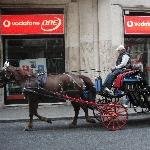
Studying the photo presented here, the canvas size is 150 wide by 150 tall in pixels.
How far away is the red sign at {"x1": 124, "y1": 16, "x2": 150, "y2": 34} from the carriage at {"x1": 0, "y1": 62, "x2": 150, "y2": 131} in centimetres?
680

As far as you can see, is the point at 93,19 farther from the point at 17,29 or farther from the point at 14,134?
the point at 14,134

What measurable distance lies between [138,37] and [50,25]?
11.7 feet

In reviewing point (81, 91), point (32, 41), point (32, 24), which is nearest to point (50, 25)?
point (32, 24)

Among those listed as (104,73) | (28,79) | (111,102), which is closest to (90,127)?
(111,102)

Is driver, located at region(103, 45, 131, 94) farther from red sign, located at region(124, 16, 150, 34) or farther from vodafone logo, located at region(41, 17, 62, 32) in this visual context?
red sign, located at region(124, 16, 150, 34)

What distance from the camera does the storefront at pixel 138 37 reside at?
1967 cm

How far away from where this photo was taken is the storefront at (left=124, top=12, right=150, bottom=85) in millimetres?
19672

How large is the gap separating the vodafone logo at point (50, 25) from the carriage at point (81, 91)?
239 inches

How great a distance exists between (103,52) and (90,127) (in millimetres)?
6506

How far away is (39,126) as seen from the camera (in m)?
13.6

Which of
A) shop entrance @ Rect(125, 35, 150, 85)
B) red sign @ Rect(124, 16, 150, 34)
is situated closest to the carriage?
red sign @ Rect(124, 16, 150, 34)

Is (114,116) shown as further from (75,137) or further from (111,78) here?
(75,137)

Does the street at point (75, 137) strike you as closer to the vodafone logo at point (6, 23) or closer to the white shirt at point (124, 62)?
the white shirt at point (124, 62)

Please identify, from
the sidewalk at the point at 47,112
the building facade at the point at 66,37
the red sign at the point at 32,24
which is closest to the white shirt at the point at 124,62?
the sidewalk at the point at 47,112
